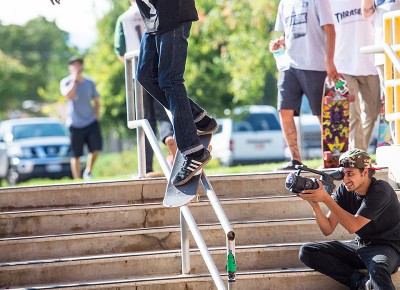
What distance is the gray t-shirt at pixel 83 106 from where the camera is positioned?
533 inches

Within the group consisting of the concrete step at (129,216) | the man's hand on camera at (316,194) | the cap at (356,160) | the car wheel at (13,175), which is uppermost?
the cap at (356,160)

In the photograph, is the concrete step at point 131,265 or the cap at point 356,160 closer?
the cap at point 356,160

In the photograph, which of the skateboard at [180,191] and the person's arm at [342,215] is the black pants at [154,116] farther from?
the skateboard at [180,191]

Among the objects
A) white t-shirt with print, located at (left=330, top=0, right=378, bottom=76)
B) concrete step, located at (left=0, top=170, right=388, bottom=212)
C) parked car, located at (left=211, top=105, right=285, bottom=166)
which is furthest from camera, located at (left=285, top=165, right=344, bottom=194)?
parked car, located at (left=211, top=105, right=285, bottom=166)

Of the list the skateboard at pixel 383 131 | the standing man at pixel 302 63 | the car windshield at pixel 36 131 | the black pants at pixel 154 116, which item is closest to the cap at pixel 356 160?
the standing man at pixel 302 63

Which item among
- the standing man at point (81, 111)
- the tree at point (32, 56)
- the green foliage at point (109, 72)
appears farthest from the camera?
the tree at point (32, 56)

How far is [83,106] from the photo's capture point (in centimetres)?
1355

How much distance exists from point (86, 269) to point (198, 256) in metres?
0.88

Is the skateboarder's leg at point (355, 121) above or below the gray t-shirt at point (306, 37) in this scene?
below

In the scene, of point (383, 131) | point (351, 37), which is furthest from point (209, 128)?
point (383, 131)

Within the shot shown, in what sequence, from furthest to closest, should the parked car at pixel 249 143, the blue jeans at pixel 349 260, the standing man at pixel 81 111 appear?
the parked car at pixel 249 143, the standing man at pixel 81 111, the blue jeans at pixel 349 260

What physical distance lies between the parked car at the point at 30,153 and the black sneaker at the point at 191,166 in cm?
1690

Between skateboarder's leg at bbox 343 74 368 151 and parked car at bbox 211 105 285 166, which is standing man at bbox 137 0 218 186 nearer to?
skateboarder's leg at bbox 343 74 368 151

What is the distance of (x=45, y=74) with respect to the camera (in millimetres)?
85812
